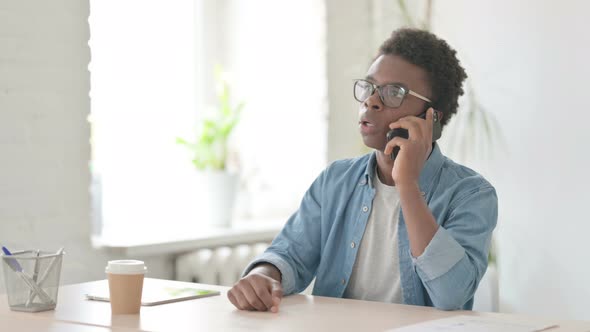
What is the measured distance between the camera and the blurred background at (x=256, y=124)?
2844 mm

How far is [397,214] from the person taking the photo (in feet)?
6.76

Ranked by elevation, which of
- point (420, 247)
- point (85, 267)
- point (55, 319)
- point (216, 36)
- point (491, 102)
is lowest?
point (85, 267)

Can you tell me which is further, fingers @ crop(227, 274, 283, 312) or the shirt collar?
the shirt collar

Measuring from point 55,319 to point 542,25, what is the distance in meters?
2.44

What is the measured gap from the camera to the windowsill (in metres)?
2.99

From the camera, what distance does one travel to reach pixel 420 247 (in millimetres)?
1803

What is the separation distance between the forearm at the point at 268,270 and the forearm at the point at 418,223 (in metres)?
0.36

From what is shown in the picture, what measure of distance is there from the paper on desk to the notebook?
560mm

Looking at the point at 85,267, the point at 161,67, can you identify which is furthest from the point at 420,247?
A: the point at 161,67

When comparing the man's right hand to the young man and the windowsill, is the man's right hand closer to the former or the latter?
the young man

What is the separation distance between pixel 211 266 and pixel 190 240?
0.45 ft

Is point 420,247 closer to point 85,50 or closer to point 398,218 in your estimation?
point 398,218

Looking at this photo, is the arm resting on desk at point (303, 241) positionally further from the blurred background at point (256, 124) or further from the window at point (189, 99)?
the window at point (189, 99)

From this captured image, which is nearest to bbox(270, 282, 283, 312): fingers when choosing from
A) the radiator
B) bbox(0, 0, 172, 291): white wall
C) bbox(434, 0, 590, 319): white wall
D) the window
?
bbox(0, 0, 172, 291): white wall
